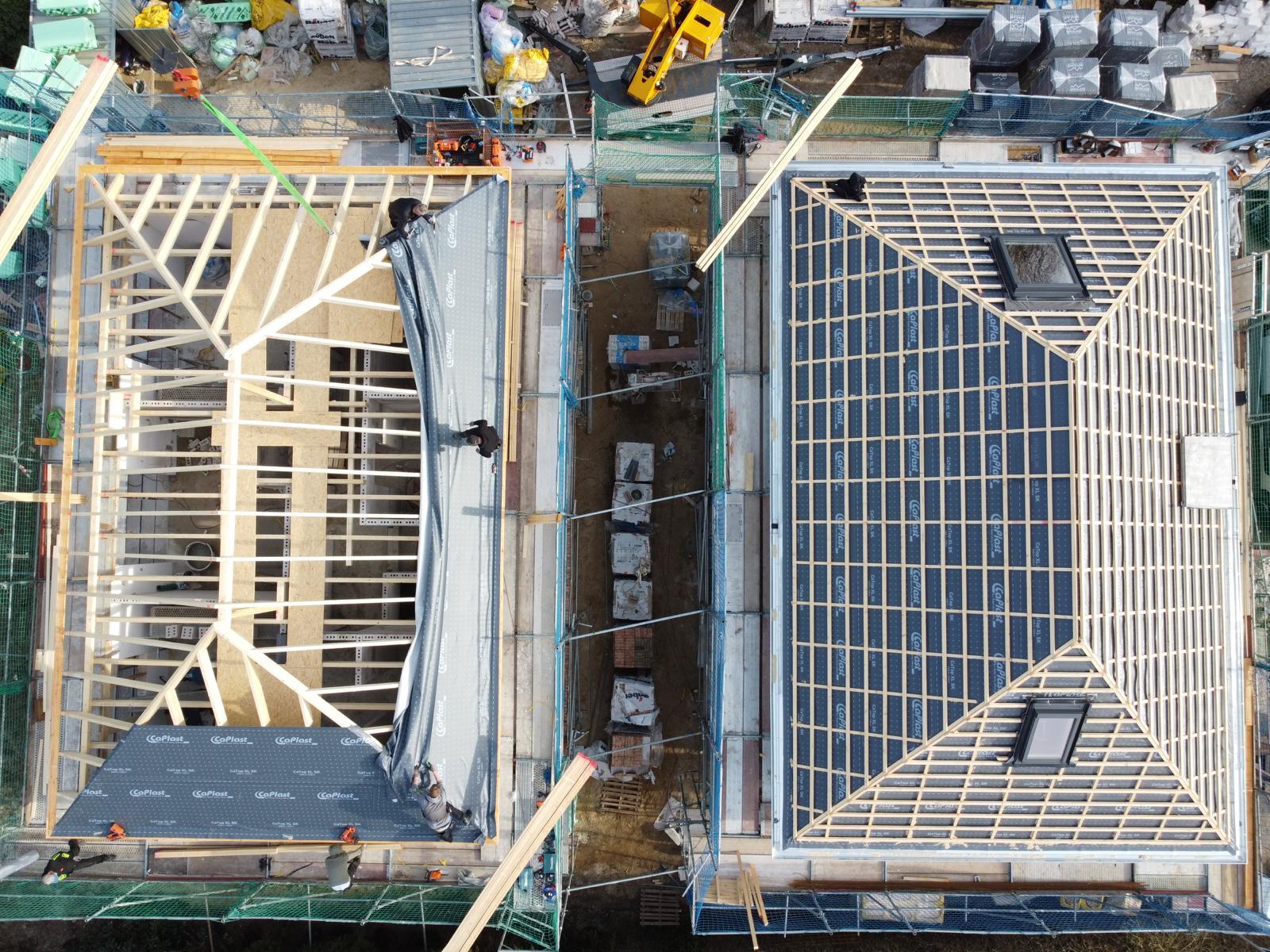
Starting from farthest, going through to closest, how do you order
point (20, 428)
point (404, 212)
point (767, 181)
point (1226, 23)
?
point (1226, 23) < point (20, 428) < point (767, 181) < point (404, 212)

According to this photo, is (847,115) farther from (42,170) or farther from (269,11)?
(42,170)

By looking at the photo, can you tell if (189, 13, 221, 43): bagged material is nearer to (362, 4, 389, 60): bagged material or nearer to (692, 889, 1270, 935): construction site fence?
(362, 4, 389, 60): bagged material

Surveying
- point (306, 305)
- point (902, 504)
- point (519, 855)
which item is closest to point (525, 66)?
point (306, 305)

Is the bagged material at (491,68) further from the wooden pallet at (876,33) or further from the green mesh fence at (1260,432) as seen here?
the green mesh fence at (1260,432)

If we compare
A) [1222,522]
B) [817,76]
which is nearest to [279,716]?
[1222,522]

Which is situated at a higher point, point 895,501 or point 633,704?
point 895,501

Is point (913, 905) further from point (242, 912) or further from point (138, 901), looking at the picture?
point (138, 901)

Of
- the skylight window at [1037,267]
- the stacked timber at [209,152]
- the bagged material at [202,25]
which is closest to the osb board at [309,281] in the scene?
the stacked timber at [209,152]
